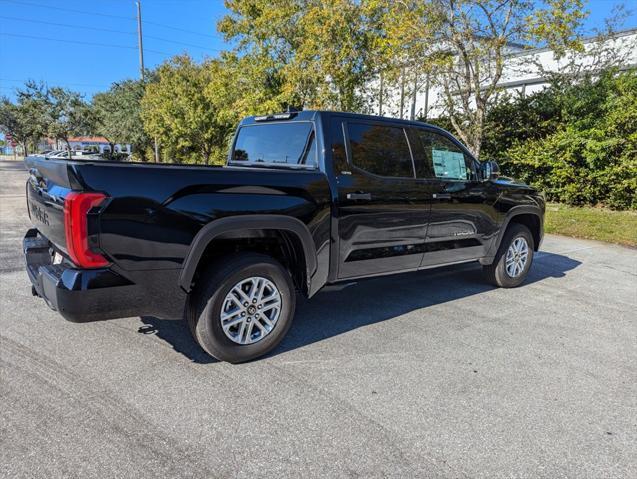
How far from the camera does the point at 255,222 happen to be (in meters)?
3.28

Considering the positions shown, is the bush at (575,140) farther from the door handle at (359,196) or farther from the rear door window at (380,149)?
the door handle at (359,196)

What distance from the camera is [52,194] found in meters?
3.03

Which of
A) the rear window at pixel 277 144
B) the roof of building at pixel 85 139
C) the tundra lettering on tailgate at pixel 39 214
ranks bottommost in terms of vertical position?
the tundra lettering on tailgate at pixel 39 214

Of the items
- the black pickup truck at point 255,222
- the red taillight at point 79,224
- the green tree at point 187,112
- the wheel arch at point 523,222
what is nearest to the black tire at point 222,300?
the black pickup truck at point 255,222

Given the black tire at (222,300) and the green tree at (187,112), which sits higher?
the green tree at (187,112)

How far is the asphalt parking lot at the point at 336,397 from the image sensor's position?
7.88 ft

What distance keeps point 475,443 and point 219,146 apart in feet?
73.1

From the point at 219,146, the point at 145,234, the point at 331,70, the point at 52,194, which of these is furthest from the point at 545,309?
the point at 219,146

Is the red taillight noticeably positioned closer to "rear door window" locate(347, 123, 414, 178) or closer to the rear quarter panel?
the rear quarter panel

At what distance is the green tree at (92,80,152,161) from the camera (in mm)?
32281

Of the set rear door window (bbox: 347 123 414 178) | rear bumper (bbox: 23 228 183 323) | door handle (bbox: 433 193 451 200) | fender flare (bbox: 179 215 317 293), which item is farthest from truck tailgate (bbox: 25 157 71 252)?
door handle (bbox: 433 193 451 200)

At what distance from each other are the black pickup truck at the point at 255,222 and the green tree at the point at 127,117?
29.9 metres

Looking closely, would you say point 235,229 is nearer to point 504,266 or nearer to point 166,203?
point 166,203

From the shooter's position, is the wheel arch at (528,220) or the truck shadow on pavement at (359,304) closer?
the truck shadow on pavement at (359,304)
